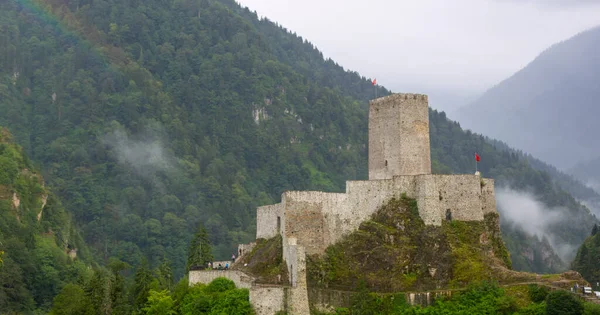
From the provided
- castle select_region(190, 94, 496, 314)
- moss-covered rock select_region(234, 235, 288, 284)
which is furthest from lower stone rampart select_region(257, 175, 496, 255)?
moss-covered rock select_region(234, 235, 288, 284)

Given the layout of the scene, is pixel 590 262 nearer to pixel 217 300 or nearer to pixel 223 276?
pixel 223 276

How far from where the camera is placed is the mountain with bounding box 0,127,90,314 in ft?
357

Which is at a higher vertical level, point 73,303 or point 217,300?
point 73,303

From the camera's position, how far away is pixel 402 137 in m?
69.8

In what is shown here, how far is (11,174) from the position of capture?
427 ft

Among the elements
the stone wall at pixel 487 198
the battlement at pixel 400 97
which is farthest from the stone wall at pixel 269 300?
the battlement at pixel 400 97

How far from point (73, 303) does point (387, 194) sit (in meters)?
31.6

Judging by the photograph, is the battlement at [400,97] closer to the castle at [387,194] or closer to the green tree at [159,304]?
the castle at [387,194]

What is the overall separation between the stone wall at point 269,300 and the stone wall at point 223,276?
67.0 inches

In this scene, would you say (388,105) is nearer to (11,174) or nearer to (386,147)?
(386,147)

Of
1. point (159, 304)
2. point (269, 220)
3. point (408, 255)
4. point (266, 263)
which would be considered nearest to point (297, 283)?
point (266, 263)

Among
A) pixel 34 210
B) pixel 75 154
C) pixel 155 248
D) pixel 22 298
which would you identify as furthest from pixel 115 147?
pixel 22 298

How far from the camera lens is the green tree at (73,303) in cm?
7675

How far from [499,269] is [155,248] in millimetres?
111433
